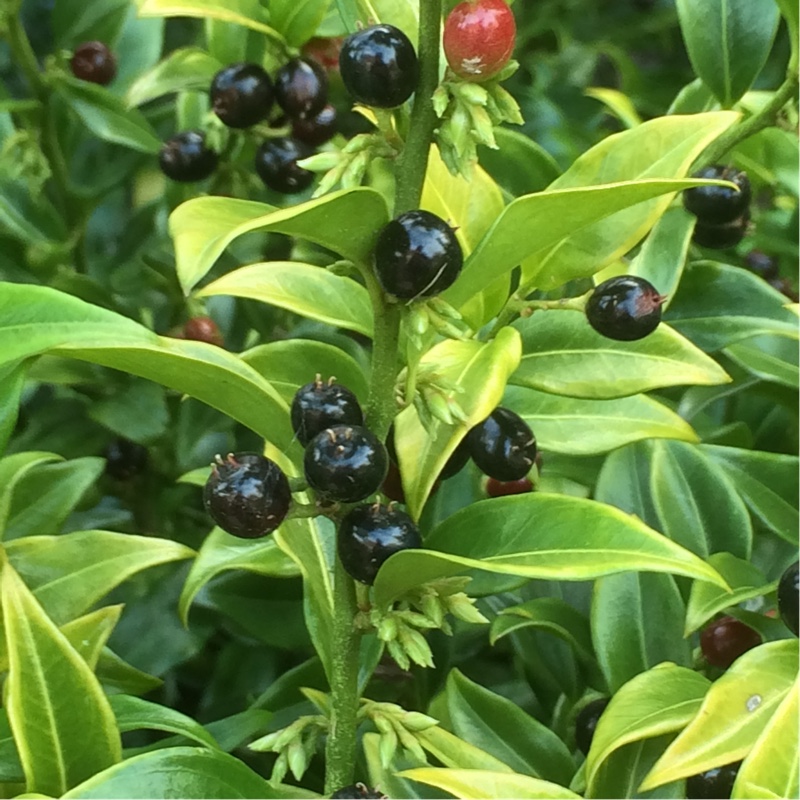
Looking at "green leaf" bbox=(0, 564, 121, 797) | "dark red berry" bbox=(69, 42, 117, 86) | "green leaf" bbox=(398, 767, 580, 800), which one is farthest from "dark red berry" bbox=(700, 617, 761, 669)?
"dark red berry" bbox=(69, 42, 117, 86)

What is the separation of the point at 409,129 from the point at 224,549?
404 mm

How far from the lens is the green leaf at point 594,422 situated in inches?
31.9

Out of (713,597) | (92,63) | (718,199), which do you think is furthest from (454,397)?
(92,63)

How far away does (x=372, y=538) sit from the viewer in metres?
0.61

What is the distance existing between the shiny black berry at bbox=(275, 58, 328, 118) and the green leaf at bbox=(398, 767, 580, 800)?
646 millimetres

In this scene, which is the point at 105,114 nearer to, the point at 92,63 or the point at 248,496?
the point at 92,63

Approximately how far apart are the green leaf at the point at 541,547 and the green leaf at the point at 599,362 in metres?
0.16

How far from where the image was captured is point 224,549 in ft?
2.72

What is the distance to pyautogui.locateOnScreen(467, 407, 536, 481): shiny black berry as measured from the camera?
2.29ft

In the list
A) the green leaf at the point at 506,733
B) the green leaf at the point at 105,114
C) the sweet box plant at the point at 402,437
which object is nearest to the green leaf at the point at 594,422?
the sweet box plant at the point at 402,437

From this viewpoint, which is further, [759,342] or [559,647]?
[759,342]

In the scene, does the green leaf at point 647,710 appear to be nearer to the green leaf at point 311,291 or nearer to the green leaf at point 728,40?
the green leaf at point 311,291

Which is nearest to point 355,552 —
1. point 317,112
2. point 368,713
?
point 368,713

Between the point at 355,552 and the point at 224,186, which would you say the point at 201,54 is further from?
the point at 355,552
